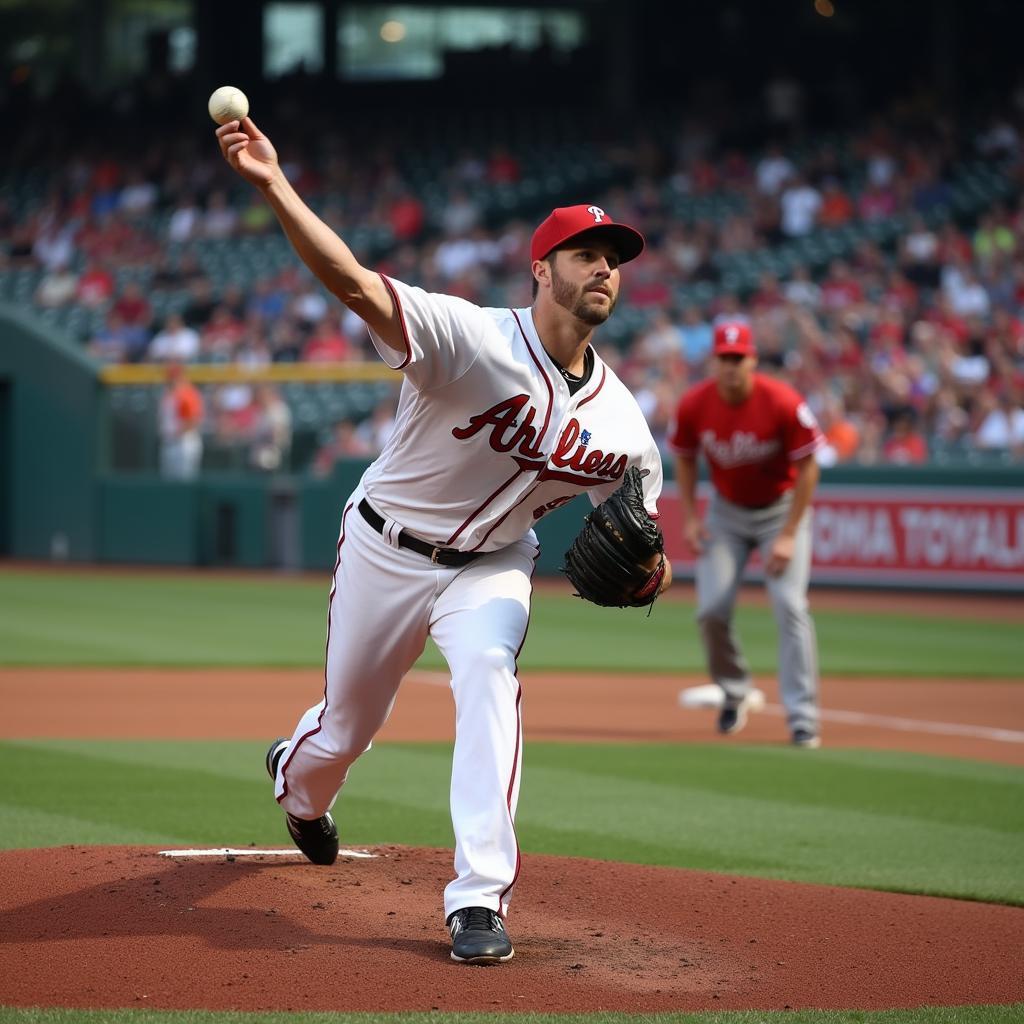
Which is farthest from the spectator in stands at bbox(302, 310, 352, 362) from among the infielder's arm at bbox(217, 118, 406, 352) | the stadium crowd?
the infielder's arm at bbox(217, 118, 406, 352)

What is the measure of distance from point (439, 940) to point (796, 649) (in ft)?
14.4

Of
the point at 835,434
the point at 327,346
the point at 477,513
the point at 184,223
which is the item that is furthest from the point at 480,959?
the point at 184,223

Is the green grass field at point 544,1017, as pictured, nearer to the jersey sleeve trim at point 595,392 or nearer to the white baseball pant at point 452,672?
the white baseball pant at point 452,672

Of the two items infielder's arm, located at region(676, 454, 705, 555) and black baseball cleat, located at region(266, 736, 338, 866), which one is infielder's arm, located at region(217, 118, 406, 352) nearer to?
black baseball cleat, located at region(266, 736, 338, 866)

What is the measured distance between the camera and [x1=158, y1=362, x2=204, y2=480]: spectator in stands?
20.2 m

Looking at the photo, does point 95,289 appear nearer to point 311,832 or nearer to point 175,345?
point 175,345

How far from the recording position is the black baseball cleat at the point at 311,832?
16.3 feet

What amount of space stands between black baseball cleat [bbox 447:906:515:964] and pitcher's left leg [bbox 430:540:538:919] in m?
0.02

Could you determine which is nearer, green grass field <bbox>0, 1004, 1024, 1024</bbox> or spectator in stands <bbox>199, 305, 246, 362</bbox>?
green grass field <bbox>0, 1004, 1024, 1024</bbox>

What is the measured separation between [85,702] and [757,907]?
19.0 ft

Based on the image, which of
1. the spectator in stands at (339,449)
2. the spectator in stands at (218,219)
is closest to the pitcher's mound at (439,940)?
the spectator in stands at (339,449)

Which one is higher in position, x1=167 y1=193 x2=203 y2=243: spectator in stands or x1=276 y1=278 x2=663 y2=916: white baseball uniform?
x1=167 y1=193 x2=203 y2=243: spectator in stands

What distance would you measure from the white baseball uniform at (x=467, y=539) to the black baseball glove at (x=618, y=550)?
119 mm

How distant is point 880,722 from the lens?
946 centimetres
